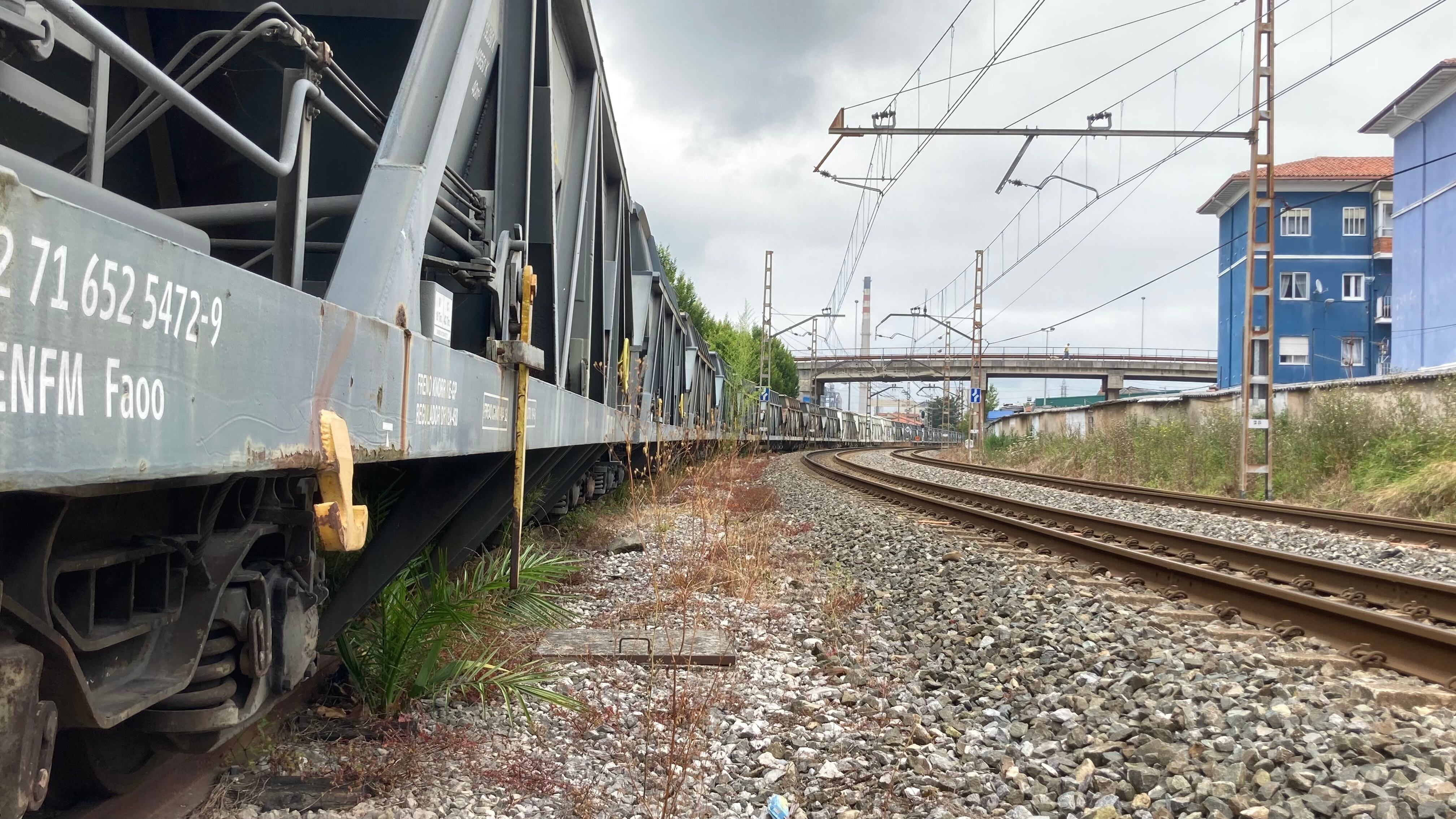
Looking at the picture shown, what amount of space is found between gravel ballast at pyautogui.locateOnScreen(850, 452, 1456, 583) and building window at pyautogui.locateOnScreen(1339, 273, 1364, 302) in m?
36.5

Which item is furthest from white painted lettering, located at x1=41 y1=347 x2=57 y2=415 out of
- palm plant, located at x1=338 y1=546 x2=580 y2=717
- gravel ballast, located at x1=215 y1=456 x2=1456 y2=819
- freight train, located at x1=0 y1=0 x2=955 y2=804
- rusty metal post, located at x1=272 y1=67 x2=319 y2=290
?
palm plant, located at x1=338 y1=546 x2=580 y2=717

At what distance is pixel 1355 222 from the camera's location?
45.6m

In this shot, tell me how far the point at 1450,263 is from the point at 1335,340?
56.7 ft

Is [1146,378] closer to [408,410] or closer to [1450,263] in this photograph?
[1450,263]

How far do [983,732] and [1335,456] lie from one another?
14.6 m

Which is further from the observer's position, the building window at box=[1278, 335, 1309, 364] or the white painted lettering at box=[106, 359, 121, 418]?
the building window at box=[1278, 335, 1309, 364]

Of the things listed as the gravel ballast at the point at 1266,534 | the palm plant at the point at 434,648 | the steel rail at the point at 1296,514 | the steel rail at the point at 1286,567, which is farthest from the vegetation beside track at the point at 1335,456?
the palm plant at the point at 434,648

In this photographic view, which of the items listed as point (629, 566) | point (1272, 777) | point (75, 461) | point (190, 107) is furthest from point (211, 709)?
point (629, 566)

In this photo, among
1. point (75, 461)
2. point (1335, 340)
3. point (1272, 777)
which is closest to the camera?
point (75, 461)

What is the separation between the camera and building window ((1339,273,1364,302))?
148ft

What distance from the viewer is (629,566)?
790 cm

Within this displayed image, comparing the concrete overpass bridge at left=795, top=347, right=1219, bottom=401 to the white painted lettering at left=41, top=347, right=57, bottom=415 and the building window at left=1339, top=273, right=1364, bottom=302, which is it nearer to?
the building window at left=1339, top=273, right=1364, bottom=302

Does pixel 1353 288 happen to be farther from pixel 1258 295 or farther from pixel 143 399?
pixel 143 399

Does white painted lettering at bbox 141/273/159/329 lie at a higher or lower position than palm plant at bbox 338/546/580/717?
higher
